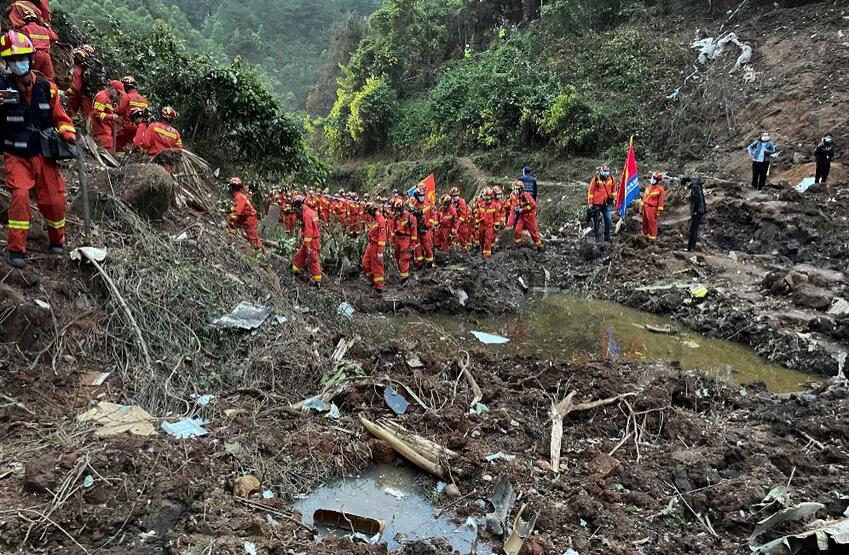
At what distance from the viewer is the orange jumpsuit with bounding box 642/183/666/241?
13047mm

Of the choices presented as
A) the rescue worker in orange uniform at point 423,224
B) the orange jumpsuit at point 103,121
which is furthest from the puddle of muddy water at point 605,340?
the orange jumpsuit at point 103,121

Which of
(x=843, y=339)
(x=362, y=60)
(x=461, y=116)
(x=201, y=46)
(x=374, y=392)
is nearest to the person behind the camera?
(x=374, y=392)

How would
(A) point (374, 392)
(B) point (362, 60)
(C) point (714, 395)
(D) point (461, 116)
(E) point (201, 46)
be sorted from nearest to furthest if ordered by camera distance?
(A) point (374, 392), (C) point (714, 395), (D) point (461, 116), (B) point (362, 60), (E) point (201, 46)

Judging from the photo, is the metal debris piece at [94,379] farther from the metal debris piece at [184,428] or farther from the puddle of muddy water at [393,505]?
the puddle of muddy water at [393,505]

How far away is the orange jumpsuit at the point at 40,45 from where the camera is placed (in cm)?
717

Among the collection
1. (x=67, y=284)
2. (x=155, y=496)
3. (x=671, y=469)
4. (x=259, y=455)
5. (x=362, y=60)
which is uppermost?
(x=362, y=60)

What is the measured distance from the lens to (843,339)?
340 inches

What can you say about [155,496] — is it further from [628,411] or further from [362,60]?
[362,60]

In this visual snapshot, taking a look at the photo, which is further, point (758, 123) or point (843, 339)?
point (758, 123)

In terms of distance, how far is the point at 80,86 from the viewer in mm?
9289

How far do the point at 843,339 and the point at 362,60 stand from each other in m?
29.2

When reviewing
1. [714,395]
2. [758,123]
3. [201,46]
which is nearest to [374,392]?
[714,395]

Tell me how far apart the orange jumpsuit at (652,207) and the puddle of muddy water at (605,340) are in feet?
9.65

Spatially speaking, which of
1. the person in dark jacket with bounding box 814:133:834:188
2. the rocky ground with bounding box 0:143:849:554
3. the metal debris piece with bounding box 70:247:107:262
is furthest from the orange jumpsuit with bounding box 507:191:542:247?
the metal debris piece with bounding box 70:247:107:262
